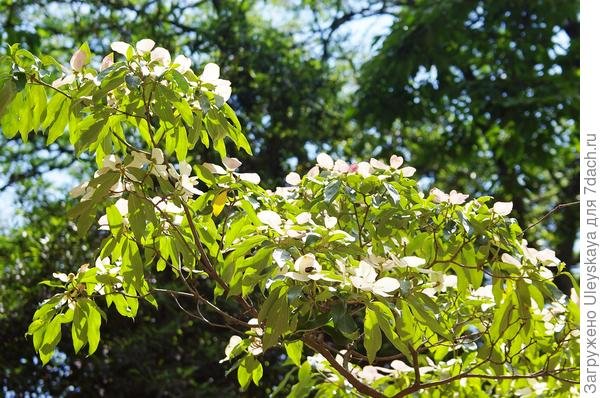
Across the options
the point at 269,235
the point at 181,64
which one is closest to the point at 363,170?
the point at 269,235

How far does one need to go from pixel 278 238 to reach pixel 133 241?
0.35 m

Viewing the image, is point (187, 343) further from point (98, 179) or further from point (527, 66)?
point (98, 179)

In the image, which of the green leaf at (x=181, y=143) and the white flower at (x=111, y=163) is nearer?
the white flower at (x=111, y=163)

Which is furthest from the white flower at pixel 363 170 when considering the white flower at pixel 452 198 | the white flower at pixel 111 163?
the white flower at pixel 111 163

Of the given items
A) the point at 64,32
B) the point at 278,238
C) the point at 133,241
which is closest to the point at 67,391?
the point at 64,32

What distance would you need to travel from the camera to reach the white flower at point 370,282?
1.46 m

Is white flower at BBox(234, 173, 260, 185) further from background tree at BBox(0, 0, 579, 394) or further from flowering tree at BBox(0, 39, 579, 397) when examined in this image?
background tree at BBox(0, 0, 579, 394)

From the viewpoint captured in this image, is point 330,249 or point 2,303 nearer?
point 330,249

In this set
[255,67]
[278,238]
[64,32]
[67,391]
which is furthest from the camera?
[64,32]

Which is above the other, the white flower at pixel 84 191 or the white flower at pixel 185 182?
the white flower at pixel 185 182

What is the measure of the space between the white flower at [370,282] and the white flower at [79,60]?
2.14ft

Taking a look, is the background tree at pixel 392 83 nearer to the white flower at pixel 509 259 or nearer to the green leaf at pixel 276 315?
the white flower at pixel 509 259

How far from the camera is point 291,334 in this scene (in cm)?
162

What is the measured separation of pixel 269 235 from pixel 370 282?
22cm
